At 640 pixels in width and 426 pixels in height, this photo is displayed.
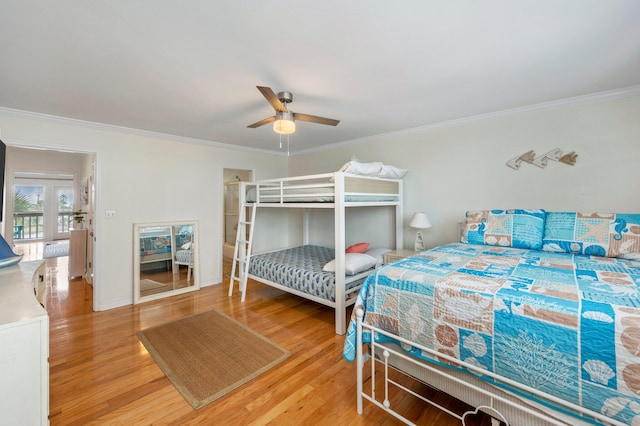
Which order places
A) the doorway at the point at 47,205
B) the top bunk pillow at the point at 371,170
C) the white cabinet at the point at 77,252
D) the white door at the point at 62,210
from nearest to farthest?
1. the top bunk pillow at the point at 371,170
2. the white cabinet at the point at 77,252
3. the doorway at the point at 47,205
4. the white door at the point at 62,210

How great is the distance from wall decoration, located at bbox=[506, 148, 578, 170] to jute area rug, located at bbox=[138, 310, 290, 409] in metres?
3.14

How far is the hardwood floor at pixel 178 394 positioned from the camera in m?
1.73

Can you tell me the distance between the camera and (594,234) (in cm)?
227

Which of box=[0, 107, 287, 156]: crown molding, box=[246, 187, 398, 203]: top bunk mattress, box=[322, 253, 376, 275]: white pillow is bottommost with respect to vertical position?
box=[322, 253, 376, 275]: white pillow

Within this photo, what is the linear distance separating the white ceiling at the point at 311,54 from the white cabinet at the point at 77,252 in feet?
9.07

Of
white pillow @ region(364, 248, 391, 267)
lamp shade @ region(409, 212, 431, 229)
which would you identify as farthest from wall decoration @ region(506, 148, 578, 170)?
white pillow @ region(364, 248, 391, 267)

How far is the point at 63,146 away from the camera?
3.17 m

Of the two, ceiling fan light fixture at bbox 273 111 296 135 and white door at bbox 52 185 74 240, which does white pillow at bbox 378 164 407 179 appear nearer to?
ceiling fan light fixture at bbox 273 111 296 135

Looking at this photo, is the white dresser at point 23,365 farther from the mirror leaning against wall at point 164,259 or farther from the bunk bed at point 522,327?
the mirror leaning against wall at point 164,259

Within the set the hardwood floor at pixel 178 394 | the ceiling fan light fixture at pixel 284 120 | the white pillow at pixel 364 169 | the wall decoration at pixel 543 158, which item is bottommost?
the hardwood floor at pixel 178 394

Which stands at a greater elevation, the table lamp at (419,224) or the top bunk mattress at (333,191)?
the top bunk mattress at (333,191)

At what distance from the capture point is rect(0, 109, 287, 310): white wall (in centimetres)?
315

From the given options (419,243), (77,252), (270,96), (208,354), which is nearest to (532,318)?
(270,96)

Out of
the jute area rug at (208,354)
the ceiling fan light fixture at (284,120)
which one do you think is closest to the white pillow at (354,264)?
the jute area rug at (208,354)
